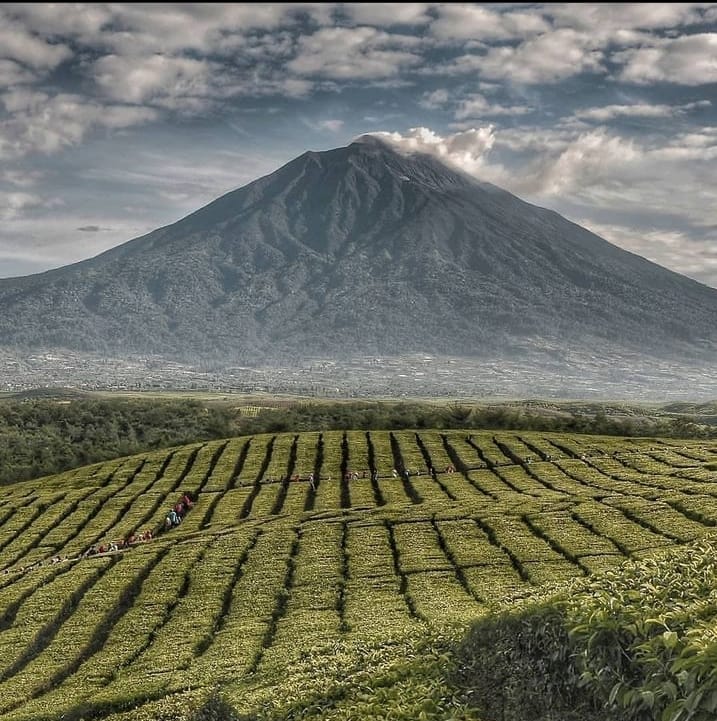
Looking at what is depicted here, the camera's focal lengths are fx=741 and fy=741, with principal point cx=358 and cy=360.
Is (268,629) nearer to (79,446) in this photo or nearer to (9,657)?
(9,657)

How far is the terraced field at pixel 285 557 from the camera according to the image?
92.1ft

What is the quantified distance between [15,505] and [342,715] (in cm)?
7249

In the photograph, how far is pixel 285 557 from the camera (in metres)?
44.6

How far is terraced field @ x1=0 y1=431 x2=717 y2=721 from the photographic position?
2806 centimetres

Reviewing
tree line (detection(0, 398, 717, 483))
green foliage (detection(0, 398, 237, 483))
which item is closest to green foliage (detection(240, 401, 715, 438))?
tree line (detection(0, 398, 717, 483))

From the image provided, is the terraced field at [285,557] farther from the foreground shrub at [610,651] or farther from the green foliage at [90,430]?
the green foliage at [90,430]

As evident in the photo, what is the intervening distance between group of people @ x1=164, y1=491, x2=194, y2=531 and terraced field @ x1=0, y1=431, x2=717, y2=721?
1.08 m

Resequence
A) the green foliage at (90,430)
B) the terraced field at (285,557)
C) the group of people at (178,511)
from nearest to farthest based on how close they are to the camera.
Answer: the terraced field at (285,557), the group of people at (178,511), the green foliage at (90,430)

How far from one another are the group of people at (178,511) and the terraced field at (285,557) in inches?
42.6

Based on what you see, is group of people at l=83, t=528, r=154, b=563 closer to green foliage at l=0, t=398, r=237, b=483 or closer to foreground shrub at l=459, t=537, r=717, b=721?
foreground shrub at l=459, t=537, r=717, b=721

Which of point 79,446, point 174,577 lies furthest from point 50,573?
point 79,446

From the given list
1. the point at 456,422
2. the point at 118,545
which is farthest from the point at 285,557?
the point at 456,422

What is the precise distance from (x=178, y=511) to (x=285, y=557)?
85.0ft

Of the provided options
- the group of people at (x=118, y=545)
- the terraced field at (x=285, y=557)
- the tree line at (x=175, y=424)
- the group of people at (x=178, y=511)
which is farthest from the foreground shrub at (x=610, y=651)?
the tree line at (x=175, y=424)
